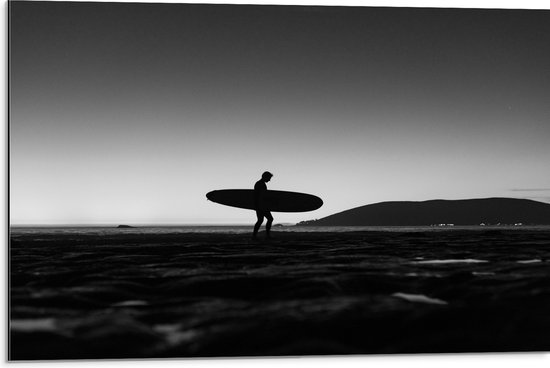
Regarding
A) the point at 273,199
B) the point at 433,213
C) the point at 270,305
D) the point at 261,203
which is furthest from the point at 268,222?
the point at 433,213

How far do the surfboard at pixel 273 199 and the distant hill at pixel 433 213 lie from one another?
14cm

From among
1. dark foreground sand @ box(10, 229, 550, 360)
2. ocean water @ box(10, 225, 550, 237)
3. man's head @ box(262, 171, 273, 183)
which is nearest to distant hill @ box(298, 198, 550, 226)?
ocean water @ box(10, 225, 550, 237)

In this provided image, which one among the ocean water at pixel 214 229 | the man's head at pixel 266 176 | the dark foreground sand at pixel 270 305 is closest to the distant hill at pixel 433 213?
the ocean water at pixel 214 229

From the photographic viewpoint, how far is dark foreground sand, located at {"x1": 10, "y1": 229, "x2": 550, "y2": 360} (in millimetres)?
3562

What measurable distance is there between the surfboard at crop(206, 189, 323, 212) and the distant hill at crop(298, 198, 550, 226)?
139 millimetres

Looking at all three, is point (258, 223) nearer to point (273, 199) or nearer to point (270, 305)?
point (273, 199)

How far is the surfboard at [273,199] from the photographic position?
4.05 meters

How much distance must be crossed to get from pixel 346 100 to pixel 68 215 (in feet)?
6.78

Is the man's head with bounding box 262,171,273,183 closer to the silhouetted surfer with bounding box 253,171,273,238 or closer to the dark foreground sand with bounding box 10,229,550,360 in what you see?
the silhouetted surfer with bounding box 253,171,273,238

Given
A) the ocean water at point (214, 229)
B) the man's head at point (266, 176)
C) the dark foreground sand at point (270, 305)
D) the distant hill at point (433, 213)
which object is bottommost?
the dark foreground sand at point (270, 305)

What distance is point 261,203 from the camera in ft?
A: 12.8

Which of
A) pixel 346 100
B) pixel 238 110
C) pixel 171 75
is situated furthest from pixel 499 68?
pixel 171 75

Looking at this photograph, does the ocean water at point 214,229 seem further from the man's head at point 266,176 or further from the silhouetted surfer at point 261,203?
the man's head at point 266,176

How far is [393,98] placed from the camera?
14.8ft
